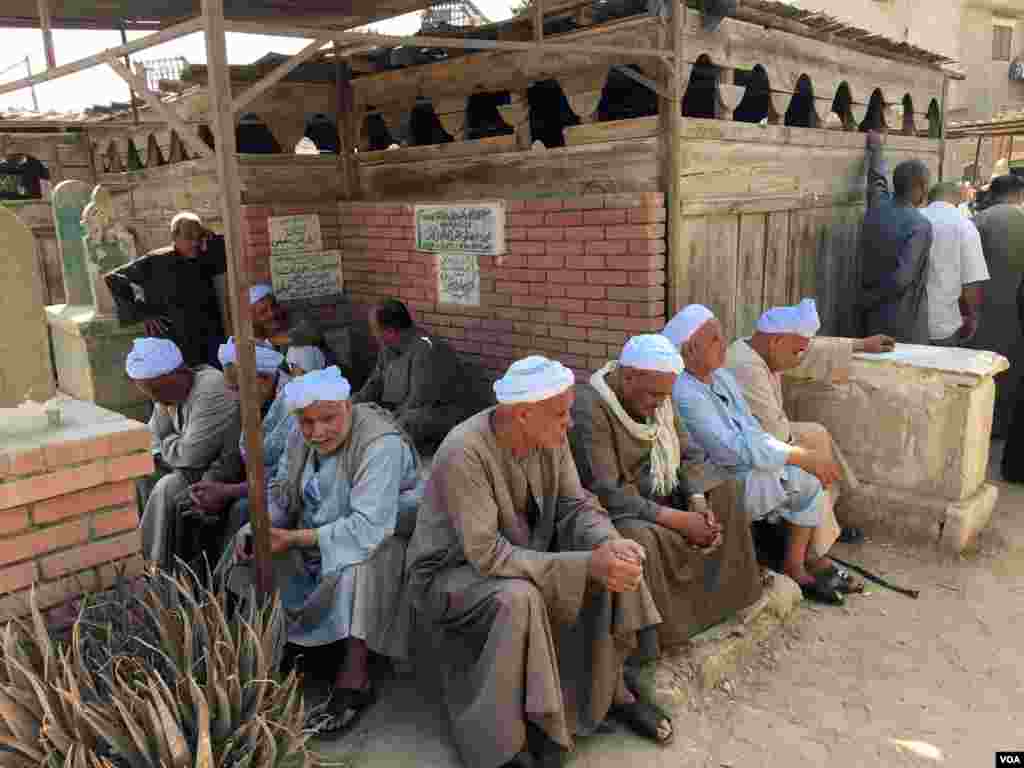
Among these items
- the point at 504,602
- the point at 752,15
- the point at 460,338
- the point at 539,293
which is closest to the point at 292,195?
the point at 460,338

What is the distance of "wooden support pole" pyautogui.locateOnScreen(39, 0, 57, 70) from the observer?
3784mm

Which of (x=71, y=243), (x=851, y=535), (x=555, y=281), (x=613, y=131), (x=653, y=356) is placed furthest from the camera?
(x=71, y=243)

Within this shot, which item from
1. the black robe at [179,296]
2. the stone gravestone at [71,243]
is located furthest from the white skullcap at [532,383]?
the stone gravestone at [71,243]

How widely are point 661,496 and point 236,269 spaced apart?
2.07 m

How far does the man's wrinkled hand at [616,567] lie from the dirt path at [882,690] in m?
→ 0.71

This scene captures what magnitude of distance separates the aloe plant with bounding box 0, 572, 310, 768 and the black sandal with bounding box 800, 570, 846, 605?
2.77 metres

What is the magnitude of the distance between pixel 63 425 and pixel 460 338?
135 inches

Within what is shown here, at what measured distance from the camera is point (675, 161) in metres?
4.56

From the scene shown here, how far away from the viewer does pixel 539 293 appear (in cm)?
525

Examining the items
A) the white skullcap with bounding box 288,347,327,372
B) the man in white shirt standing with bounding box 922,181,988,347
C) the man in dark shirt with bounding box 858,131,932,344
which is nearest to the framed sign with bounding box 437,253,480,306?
the white skullcap with bounding box 288,347,327,372

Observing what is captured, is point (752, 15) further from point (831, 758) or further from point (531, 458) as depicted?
point (831, 758)

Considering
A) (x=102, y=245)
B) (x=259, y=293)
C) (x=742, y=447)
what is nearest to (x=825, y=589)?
(x=742, y=447)

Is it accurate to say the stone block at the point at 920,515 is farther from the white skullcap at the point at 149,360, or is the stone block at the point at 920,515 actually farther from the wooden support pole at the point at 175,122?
the wooden support pole at the point at 175,122

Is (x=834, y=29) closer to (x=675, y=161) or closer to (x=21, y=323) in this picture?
(x=675, y=161)
